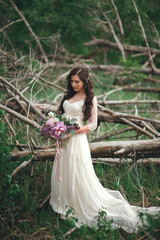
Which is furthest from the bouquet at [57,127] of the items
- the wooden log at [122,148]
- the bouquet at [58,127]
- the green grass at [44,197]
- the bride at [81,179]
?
the wooden log at [122,148]

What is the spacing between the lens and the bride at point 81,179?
9.61 feet

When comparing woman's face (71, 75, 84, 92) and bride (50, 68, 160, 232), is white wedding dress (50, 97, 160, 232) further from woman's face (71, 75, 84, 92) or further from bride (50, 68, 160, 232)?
woman's face (71, 75, 84, 92)

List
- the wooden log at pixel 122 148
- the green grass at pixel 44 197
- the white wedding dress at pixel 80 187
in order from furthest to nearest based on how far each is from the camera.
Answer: the wooden log at pixel 122 148 < the white wedding dress at pixel 80 187 < the green grass at pixel 44 197

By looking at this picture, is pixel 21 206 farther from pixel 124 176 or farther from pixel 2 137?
pixel 124 176

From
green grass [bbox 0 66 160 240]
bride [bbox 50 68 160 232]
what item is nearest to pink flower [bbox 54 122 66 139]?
bride [bbox 50 68 160 232]

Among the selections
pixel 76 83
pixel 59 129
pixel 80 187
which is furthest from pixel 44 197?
pixel 76 83

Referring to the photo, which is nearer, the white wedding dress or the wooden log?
the white wedding dress

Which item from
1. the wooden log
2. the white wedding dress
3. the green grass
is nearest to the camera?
the green grass

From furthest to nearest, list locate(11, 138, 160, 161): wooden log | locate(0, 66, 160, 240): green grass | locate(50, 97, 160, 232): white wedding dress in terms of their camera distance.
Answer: locate(11, 138, 160, 161): wooden log < locate(50, 97, 160, 232): white wedding dress < locate(0, 66, 160, 240): green grass

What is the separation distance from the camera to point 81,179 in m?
2.95

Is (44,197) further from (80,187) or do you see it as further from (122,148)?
(122,148)

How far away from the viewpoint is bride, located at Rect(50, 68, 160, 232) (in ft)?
9.61

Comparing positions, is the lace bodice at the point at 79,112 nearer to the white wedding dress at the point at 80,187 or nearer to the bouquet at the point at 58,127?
the white wedding dress at the point at 80,187

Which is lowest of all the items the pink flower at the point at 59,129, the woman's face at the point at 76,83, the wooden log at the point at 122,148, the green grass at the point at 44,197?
the green grass at the point at 44,197
